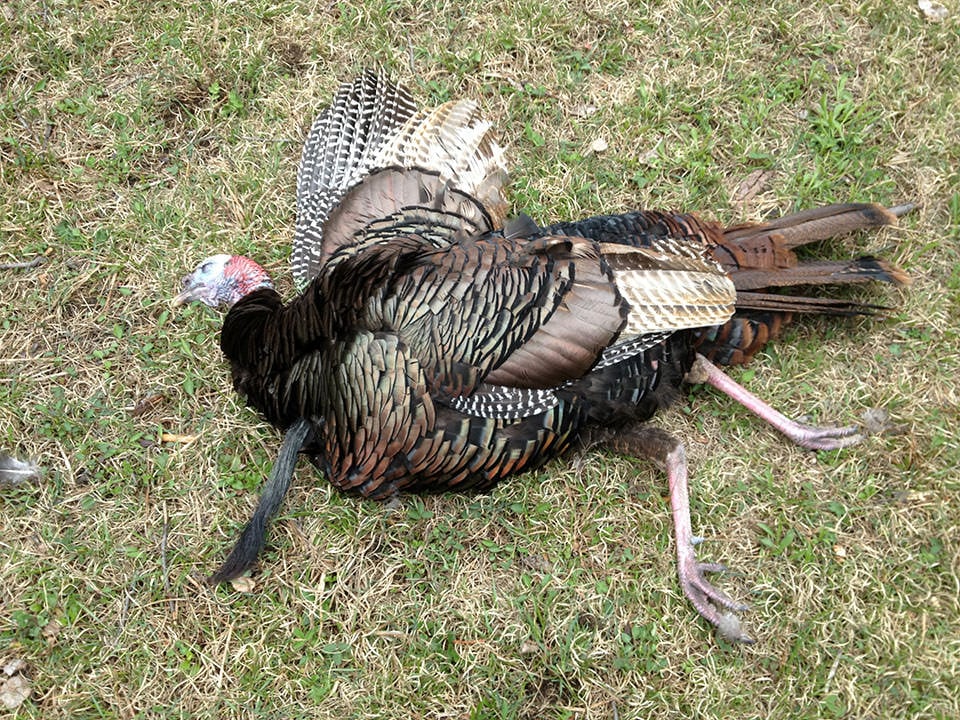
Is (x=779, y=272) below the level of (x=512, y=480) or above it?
above

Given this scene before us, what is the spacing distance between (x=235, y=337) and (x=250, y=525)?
0.79 m

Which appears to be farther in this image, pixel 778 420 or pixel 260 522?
pixel 778 420

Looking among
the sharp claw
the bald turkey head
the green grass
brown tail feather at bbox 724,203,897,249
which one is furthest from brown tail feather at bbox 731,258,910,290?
the bald turkey head

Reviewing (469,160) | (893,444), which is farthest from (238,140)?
(893,444)

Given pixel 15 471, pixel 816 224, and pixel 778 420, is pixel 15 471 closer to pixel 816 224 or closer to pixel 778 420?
pixel 778 420

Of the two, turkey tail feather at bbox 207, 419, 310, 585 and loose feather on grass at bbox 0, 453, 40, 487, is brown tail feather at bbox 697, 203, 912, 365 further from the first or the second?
loose feather on grass at bbox 0, 453, 40, 487

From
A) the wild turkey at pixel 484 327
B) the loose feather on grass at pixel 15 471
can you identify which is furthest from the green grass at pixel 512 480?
the wild turkey at pixel 484 327

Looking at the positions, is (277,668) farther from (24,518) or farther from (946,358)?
(946,358)

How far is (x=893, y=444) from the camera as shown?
135 inches

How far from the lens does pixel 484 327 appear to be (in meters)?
2.90

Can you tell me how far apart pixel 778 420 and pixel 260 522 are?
223 cm

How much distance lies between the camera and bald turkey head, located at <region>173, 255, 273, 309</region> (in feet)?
11.7

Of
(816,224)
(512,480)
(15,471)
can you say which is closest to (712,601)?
(512,480)

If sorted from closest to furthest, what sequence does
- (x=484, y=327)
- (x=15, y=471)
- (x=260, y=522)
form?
(x=484, y=327)
(x=260, y=522)
(x=15, y=471)
